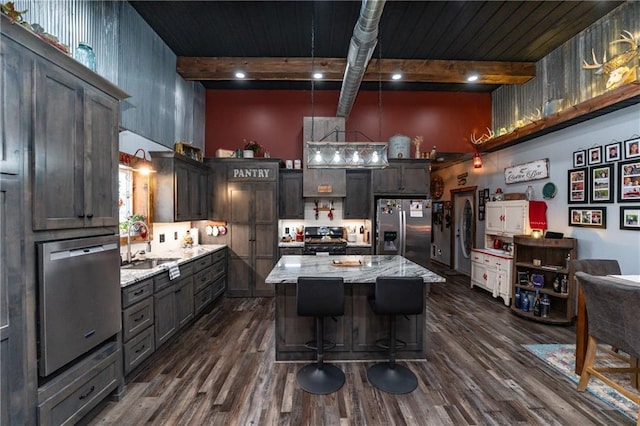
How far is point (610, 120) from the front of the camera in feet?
11.3

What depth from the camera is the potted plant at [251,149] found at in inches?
197

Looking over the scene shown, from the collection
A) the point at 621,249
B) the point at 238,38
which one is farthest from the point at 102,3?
the point at 621,249

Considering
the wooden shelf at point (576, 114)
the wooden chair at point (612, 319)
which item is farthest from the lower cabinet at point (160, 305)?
the wooden shelf at point (576, 114)

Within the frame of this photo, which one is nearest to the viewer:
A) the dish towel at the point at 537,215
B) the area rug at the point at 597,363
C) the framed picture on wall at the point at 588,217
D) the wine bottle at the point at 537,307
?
the area rug at the point at 597,363

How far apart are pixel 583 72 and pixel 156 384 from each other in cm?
624

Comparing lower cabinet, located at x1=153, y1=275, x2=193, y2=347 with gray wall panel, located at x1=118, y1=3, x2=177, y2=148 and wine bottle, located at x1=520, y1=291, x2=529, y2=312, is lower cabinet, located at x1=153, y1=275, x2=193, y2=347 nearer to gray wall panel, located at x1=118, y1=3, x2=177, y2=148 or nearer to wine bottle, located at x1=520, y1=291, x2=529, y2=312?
gray wall panel, located at x1=118, y1=3, x2=177, y2=148

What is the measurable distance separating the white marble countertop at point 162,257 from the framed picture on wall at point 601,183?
17.4 feet

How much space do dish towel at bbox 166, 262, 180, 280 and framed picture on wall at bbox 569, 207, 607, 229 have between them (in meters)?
5.25

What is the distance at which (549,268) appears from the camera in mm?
3920

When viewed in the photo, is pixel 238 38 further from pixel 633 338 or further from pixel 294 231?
pixel 633 338

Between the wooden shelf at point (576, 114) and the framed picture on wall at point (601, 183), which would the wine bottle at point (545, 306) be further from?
the wooden shelf at point (576, 114)

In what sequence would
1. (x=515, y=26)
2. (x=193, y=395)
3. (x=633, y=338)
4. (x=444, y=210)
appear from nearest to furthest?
(x=633, y=338) → (x=193, y=395) → (x=515, y=26) → (x=444, y=210)

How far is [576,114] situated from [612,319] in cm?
266

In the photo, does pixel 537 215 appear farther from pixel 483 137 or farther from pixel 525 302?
pixel 483 137
